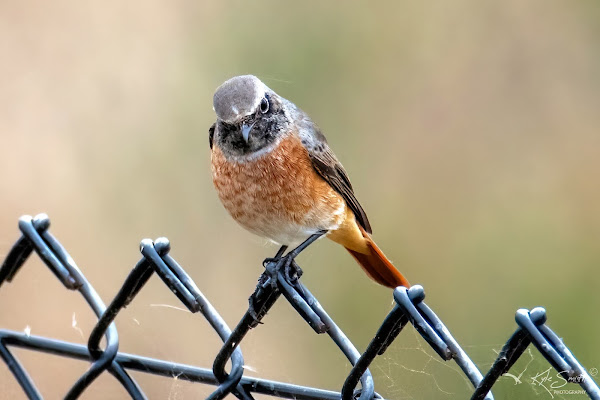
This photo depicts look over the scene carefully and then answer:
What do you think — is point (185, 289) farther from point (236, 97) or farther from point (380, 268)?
point (380, 268)

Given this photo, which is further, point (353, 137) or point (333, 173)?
point (353, 137)

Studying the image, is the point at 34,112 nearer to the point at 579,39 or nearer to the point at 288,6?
the point at 288,6

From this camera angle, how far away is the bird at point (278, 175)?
9.02ft

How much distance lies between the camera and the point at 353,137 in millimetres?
4219

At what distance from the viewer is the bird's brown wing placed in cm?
305

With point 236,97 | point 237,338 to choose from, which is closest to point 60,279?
point 237,338

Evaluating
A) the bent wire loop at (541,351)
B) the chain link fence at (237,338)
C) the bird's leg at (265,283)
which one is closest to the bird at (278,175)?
the bird's leg at (265,283)

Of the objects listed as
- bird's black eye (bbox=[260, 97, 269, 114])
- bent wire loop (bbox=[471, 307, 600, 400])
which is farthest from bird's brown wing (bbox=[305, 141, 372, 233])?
bent wire loop (bbox=[471, 307, 600, 400])

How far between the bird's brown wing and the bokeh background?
657mm

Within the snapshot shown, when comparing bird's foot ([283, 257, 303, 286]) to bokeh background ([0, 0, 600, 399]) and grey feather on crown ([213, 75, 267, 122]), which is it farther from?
bokeh background ([0, 0, 600, 399])

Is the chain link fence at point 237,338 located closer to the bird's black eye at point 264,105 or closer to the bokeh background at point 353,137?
the bird's black eye at point 264,105

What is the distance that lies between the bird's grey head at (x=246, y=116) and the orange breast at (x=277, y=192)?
0.04 m

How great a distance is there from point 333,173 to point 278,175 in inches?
11.5

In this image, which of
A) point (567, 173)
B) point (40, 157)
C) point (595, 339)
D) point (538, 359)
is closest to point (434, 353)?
point (538, 359)
